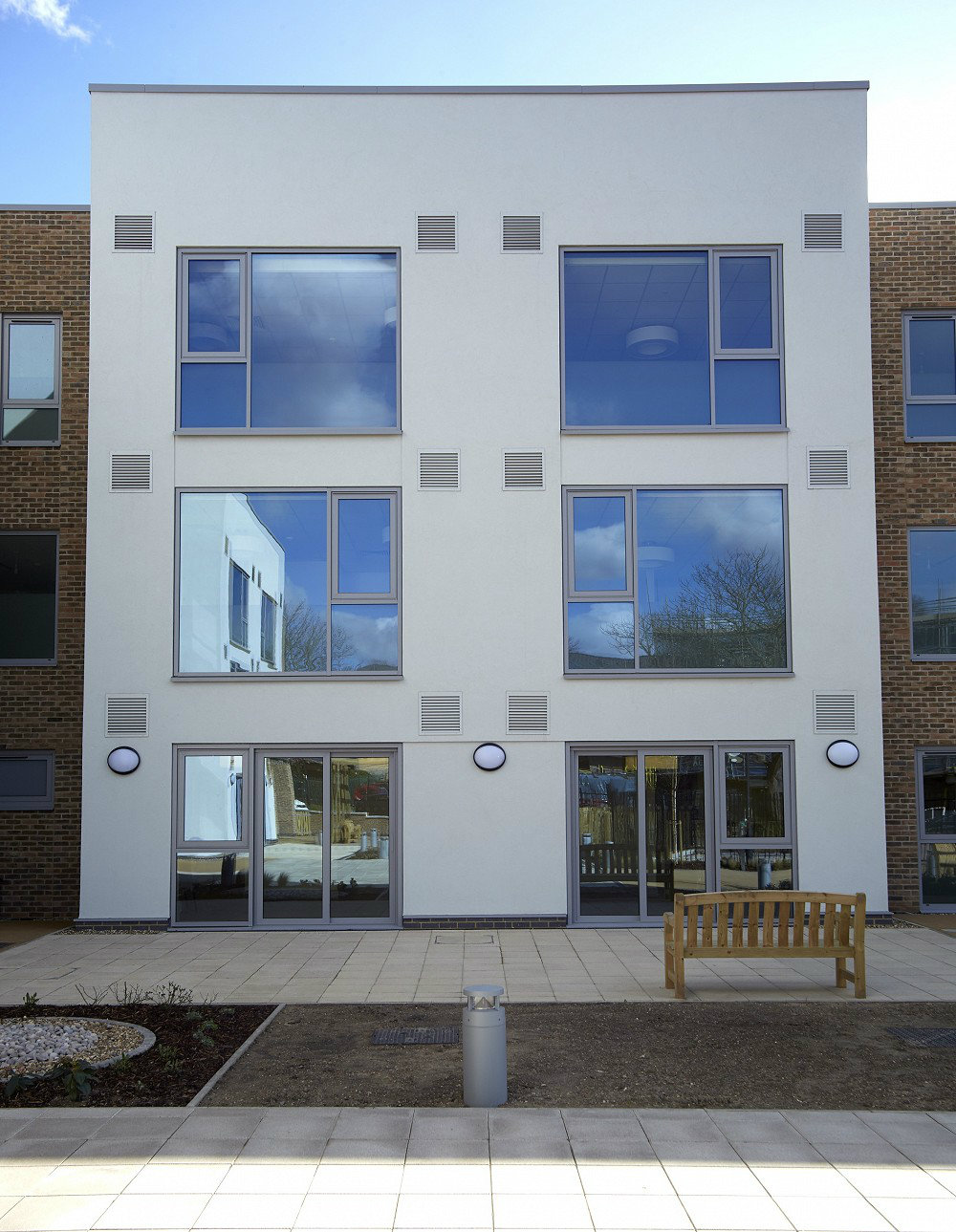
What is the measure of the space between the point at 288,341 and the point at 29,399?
3.30 m

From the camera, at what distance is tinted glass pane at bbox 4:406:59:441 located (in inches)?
523

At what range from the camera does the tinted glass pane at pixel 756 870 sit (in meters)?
12.0

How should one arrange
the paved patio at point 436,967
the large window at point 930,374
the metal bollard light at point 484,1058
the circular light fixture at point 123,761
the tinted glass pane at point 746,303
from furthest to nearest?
the large window at point 930,374
the tinted glass pane at point 746,303
the circular light fixture at point 123,761
the paved patio at point 436,967
the metal bollard light at point 484,1058

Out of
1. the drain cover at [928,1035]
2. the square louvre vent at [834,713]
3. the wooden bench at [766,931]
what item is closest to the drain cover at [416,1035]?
the wooden bench at [766,931]

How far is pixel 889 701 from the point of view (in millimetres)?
12992

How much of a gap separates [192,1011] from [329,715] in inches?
171

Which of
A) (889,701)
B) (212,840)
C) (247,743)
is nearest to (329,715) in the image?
(247,743)

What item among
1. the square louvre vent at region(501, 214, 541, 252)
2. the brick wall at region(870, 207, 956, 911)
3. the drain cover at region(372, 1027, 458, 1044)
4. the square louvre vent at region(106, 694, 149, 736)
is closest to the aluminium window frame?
the square louvre vent at region(106, 694, 149, 736)

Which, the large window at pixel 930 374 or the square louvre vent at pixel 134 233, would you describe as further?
the large window at pixel 930 374

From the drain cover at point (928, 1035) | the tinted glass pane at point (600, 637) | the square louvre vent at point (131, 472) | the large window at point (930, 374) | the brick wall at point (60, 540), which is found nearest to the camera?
the drain cover at point (928, 1035)

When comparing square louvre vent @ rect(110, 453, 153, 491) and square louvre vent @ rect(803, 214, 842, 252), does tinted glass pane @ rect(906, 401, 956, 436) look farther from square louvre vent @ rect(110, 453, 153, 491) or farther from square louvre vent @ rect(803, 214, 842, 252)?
square louvre vent @ rect(110, 453, 153, 491)

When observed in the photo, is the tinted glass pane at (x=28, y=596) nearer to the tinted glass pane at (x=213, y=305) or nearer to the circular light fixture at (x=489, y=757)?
the tinted glass pane at (x=213, y=305)

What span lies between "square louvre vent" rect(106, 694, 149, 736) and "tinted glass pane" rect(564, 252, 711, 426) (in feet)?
17.7

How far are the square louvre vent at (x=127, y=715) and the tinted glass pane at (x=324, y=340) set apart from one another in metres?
3.17
